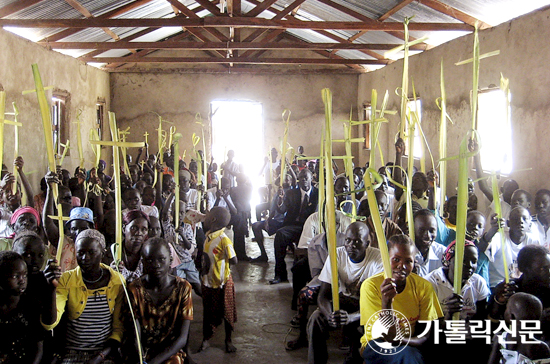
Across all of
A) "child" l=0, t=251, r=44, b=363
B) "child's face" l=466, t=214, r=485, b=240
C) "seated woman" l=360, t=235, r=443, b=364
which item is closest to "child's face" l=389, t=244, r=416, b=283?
"seated woman" l=360, t=235, r=443, b=364

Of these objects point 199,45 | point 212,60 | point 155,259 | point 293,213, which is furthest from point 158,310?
point 212,60

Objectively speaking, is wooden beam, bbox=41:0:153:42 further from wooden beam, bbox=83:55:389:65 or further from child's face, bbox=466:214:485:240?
child's face, bbox=466:214:485:240

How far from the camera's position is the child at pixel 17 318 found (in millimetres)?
2133

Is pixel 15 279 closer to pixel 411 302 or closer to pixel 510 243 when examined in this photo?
pixel 411 302

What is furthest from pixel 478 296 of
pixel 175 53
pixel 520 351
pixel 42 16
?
pixel 175 53

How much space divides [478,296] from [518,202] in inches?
69.7

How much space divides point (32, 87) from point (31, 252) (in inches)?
251

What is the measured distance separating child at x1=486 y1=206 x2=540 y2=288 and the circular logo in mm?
1320

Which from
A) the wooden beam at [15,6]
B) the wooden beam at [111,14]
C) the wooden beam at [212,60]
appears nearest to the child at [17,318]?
the wooden beam at [15,6]

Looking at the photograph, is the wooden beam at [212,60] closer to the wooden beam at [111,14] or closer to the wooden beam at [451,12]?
the wooden beam at [111,14]

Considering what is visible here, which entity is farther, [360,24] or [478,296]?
[360,24]

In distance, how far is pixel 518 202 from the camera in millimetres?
4430

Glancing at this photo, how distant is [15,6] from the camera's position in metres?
6.88

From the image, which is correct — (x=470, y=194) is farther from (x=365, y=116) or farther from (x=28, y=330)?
(x=365, y=116)
